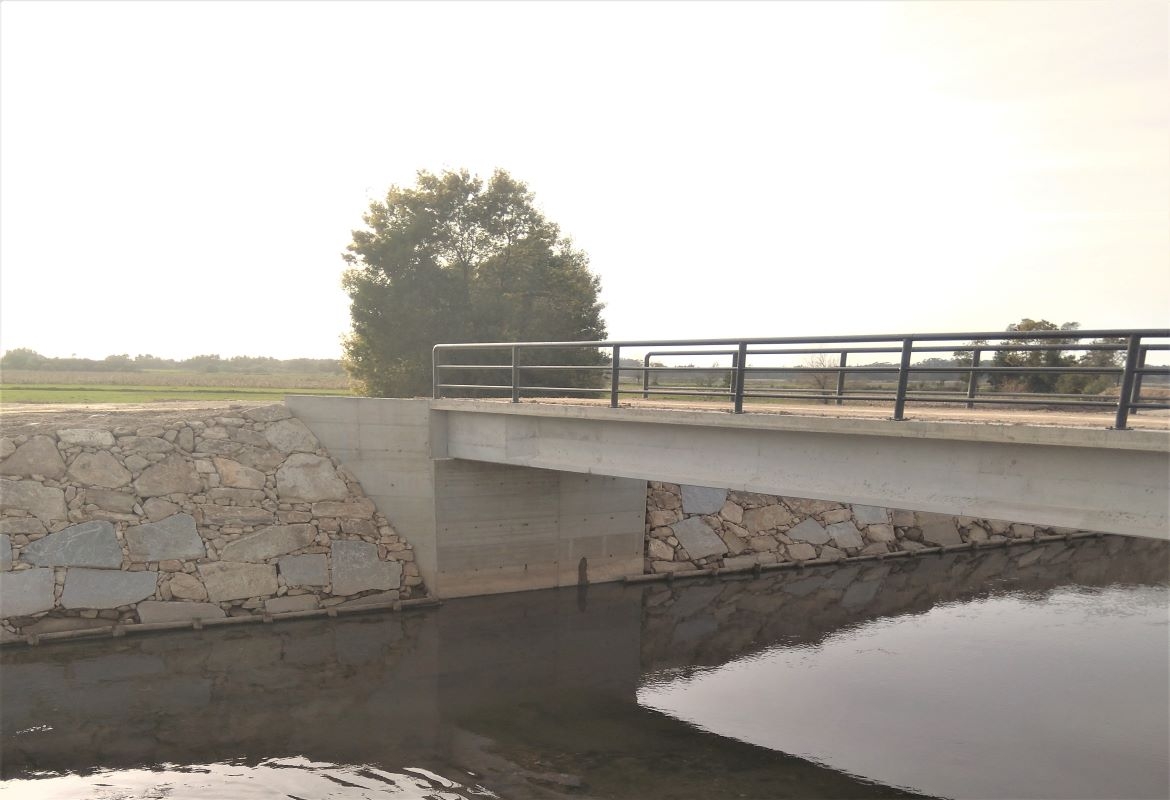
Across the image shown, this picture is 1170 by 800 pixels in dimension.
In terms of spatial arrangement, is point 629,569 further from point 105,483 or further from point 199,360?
point 199,360

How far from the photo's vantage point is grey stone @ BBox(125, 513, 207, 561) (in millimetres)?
13430

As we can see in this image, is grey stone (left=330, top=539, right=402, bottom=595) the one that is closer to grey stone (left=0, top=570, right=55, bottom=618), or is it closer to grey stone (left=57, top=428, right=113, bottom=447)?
grey stone (left=0, top=570, right=55, bottom=618)

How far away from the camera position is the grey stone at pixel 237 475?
1468cm

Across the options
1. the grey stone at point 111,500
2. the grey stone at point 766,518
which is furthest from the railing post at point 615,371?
the grey stone at point 111,500

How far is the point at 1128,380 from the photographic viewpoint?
259 inches

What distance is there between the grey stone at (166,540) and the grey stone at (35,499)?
1.30 metres

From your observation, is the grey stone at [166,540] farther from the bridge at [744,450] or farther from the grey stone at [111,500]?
the bridge at [744,450]

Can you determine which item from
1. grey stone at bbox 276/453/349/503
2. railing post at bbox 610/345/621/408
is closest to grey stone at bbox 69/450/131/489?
grey stone at bbox 276/453/349/503

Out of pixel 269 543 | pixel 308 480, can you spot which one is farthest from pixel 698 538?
pixel 269 543

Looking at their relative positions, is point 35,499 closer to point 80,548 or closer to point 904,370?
point 80,548

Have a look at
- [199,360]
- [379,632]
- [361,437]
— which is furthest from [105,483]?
[199,360]

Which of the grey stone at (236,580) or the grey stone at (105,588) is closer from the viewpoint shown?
the grey stone at (105,588)

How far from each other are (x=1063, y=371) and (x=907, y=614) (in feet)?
34.8

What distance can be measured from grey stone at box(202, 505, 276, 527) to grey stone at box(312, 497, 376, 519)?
92cm
